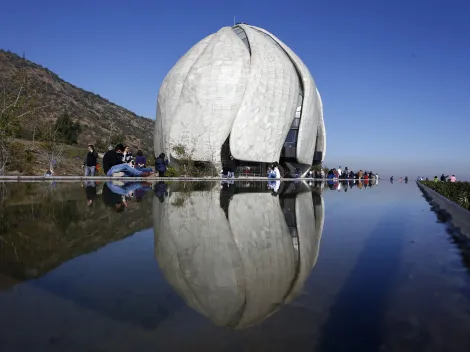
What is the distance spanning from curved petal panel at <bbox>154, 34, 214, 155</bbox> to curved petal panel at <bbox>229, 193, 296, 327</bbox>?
1187 inches

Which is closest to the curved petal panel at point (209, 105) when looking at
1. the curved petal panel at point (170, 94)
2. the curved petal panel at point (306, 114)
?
the curved petal panel at point (170, 94)

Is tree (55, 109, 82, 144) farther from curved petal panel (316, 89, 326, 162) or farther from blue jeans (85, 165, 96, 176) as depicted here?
blue jeans (85, 165, 96, 176)

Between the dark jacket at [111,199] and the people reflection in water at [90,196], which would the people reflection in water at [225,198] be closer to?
the dark jacket at [111,199]

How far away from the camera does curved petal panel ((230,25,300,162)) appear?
3381cm

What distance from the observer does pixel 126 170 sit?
1998 centimetres

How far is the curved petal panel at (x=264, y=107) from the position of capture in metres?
33.8

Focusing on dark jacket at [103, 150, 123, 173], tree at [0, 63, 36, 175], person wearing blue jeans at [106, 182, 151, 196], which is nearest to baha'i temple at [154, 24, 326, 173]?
dark jacket at [103, 150, 123, 173]

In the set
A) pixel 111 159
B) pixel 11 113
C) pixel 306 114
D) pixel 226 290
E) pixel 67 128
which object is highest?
pixel 306 114

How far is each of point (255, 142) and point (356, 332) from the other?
32.8 metres

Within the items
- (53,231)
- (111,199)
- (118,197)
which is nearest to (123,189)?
(118,197)

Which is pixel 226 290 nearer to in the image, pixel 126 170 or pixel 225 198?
pixel 225 198

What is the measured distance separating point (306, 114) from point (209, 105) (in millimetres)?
8716

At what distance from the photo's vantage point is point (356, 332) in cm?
172

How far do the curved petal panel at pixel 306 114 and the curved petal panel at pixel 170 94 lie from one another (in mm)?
6885
